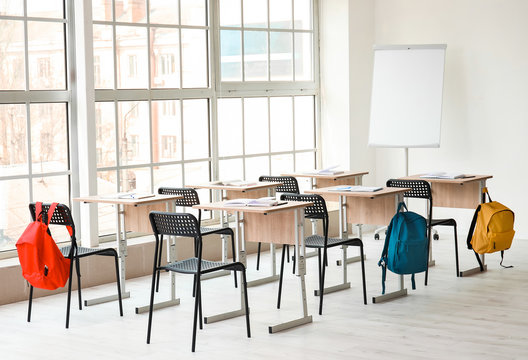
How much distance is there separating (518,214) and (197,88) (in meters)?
3.77

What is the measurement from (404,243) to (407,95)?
11.0 ft

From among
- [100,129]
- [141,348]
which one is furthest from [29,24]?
[141,348]

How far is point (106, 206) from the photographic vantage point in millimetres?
7449

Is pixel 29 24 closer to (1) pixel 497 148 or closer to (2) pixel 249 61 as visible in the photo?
(2) pixel 249 61

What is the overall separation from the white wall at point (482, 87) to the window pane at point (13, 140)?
479 centimetres

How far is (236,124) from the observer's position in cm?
870

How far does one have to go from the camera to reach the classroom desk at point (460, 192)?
Result: 7199 mm

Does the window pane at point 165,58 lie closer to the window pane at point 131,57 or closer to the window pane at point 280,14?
the window pane at point 131,57

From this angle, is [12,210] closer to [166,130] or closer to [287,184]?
[166,130]

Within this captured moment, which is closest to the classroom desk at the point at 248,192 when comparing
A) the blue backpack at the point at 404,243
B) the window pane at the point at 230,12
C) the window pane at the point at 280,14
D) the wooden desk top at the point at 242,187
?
the wooden desk top at the point at 242,187

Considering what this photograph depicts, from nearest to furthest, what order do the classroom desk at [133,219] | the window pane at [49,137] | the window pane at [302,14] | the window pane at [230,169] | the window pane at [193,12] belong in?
the classroom desk at [133,219] < the window pane at [49,137] < the window pane at [193,12] < the window pane at [230,169] < the window pane at [302,14]

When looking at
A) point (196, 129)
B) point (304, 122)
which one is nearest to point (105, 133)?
point (196, 129)

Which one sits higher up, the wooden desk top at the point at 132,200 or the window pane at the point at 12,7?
the window pane at the point at 12,7

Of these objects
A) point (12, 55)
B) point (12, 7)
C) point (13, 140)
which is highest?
point (12, 7)
